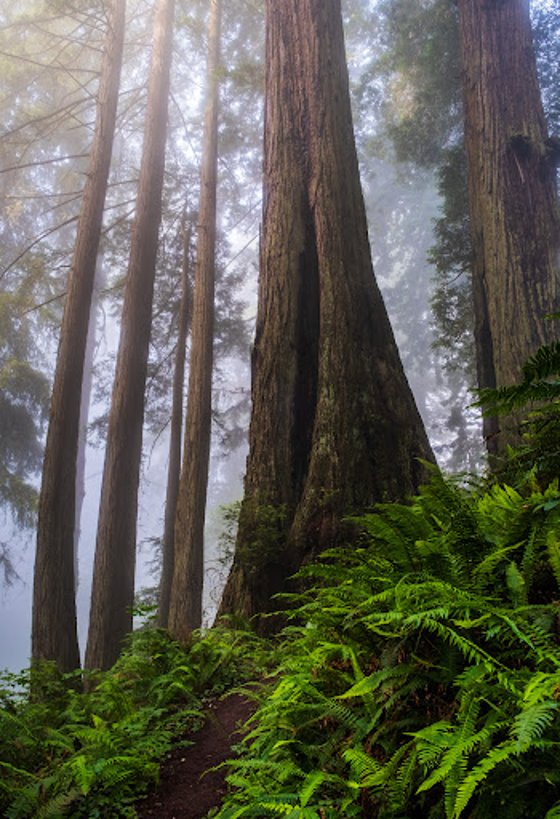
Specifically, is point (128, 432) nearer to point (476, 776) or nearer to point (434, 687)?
point (434, 687)

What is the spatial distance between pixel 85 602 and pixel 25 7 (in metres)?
51.4

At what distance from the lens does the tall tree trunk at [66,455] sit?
745 cm

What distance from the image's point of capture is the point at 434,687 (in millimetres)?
1912

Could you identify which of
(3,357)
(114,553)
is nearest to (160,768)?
(114,553)

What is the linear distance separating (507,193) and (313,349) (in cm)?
351

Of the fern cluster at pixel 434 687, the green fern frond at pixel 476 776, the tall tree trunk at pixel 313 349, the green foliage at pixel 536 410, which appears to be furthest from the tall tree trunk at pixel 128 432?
the green fern frond at pixel 476 776

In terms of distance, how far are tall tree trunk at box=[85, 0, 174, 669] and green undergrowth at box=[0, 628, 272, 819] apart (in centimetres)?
346

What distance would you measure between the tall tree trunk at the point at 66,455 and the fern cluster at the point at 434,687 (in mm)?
5224

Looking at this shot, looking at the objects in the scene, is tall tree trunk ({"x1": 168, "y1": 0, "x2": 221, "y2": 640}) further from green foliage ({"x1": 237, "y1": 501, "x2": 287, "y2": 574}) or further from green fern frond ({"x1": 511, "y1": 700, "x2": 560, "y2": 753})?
green fern frond ({"x1": 511, "y1": 700, "x2": 560, "y2": 753})

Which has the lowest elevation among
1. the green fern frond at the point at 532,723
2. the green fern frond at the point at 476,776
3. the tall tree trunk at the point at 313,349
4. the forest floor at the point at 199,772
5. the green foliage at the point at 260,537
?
the forest floor at the point at 199,772

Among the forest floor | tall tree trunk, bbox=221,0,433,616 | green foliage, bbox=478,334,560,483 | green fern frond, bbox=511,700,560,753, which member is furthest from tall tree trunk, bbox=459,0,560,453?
green fern frond, bbox=511,700,560,753

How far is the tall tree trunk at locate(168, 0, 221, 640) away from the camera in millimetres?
9367

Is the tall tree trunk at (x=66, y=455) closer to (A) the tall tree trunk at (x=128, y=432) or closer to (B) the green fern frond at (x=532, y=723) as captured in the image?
(A) the tall tree trunk at (x=128, y=432)

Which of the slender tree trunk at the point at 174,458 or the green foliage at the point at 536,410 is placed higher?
the slender tree trunk at the point at 174,458
